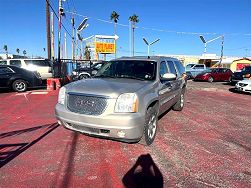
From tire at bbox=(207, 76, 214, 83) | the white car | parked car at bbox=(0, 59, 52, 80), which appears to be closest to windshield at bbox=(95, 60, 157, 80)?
the white car

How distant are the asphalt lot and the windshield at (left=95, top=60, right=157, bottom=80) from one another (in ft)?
4.79

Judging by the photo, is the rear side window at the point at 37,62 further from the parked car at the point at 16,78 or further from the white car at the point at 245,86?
the white car at the point at 245,86

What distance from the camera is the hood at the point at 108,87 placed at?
458 centimetres

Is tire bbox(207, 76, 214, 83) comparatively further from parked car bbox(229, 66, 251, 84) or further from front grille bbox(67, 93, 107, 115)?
front grille bbox(67, 93, 107, 115)

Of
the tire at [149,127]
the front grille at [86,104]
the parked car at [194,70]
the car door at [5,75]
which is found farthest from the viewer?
the parked car at [194,70]

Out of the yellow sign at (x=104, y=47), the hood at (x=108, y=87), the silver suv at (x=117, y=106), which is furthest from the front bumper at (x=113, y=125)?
the yellow sign at (x=104, y=47)

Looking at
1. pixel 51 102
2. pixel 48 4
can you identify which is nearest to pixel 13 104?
pixel 51 102

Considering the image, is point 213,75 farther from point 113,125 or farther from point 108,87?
point 113,125

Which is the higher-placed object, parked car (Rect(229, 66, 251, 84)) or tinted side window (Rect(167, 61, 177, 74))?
tinted side window (Rect(167, 61, 177, 74))

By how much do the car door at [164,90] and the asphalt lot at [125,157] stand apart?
0.67 meters

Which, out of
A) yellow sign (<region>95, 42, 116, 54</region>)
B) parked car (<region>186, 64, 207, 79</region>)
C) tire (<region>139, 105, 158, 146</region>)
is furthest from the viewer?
yellow sign (<region>95, 42, 116, 54</region>)

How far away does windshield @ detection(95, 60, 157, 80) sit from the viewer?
583 centimetres

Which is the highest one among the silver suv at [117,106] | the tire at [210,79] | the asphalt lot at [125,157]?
the silver suv at [117,106]

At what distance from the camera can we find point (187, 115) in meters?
8.27
